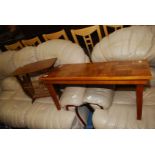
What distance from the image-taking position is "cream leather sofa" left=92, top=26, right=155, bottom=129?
135 centimetres

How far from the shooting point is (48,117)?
1.65 meters

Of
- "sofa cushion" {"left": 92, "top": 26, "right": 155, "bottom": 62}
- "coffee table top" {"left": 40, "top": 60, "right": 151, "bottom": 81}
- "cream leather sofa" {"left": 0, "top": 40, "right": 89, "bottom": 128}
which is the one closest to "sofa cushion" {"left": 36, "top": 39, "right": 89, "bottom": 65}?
"cream leather sofa" {"left": 0, "top": 40, "right": 89, "bottom": 128}

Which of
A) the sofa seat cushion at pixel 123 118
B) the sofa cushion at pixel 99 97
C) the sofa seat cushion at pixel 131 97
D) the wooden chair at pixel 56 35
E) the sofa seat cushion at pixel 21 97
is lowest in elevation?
the sofa seat cushion at pixel 21 97

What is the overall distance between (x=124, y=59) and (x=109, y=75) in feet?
1.26

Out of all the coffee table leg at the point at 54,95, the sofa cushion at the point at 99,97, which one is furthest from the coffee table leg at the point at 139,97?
the coffee table leg at the point at 54,95

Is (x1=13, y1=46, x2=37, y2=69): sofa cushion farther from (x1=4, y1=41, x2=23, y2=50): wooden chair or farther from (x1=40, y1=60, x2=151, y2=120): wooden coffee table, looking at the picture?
(x1=40, y1=60, x2=151, y2=120): wooden coffee table

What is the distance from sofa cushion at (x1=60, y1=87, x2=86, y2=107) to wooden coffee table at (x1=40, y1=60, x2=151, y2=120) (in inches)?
4.7

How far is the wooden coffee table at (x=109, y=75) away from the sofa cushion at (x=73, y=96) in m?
0.12

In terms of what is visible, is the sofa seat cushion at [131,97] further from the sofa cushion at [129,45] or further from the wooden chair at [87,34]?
the wooden chair at [87,34]

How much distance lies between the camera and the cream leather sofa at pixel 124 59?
135 cm
